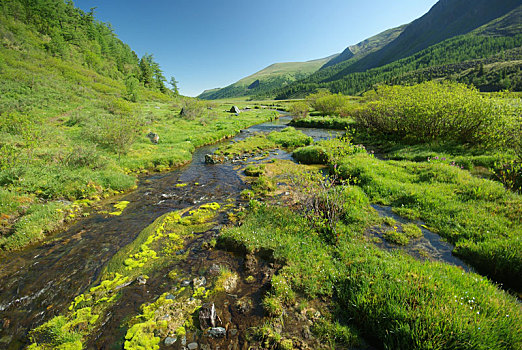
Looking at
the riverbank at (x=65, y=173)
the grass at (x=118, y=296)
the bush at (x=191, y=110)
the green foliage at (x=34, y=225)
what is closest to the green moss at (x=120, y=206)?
the riverbank at (x=65, y=173)

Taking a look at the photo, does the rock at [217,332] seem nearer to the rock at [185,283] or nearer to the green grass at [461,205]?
the rock at [185,283]

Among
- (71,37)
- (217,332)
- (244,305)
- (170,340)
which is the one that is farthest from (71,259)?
(71,37)

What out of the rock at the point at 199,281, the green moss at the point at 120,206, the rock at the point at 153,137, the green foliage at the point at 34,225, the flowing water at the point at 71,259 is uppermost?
the rock at the point at 153,137

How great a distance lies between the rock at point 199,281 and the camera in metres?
6.30

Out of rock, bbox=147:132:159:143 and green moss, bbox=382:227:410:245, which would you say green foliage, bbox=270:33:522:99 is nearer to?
rock, bbox=147:132:159:143

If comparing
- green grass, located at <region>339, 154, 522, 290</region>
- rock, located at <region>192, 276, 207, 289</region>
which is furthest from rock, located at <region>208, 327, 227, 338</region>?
green grass, located at <region>339, 154, 522, 290</region>

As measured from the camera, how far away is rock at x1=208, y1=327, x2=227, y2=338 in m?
4.81

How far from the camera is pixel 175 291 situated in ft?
20.0

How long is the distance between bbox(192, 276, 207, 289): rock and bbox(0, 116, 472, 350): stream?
269 mm

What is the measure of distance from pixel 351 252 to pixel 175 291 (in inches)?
233

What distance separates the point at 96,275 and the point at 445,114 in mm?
24771

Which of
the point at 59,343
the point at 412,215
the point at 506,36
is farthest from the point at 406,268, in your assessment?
the point at 506,36

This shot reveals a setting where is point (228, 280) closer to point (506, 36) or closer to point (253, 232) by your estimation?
point (253, 232)

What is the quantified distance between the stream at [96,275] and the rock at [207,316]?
0.87 ft
